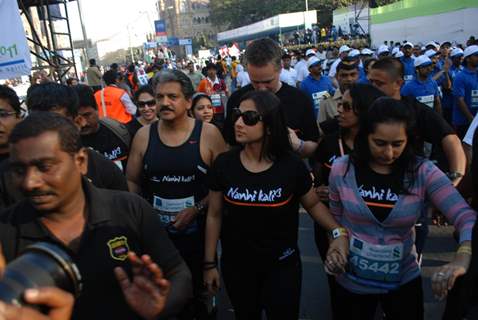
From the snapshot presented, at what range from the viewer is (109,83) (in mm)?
8797

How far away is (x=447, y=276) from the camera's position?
1846 mm

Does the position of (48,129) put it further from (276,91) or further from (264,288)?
(276,91)

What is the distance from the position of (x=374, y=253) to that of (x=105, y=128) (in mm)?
2169

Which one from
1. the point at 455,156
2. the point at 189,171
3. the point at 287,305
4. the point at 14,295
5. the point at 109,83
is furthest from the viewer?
the point at 109,83

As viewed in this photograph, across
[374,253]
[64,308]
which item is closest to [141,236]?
[64,308]

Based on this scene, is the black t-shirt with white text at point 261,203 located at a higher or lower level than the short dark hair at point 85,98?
lower

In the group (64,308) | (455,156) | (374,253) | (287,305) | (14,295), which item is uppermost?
(14,295)

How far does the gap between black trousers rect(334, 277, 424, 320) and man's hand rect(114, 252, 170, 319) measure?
1336 millimetres

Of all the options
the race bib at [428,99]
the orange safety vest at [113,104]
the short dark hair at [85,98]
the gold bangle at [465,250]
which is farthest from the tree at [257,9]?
the gold bangle at [465,250]

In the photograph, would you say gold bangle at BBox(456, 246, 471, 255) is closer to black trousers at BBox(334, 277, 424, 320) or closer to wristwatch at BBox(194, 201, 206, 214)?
black trousers at BBox(334, 277, 424, 320)

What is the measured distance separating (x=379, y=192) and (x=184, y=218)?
1.26 metres

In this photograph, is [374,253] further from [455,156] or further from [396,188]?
[455,156]

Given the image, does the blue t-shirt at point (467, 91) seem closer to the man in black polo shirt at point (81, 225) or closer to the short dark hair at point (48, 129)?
the man in black polo shirt at point (81, 225)

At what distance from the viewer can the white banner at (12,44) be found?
14.9 feet
